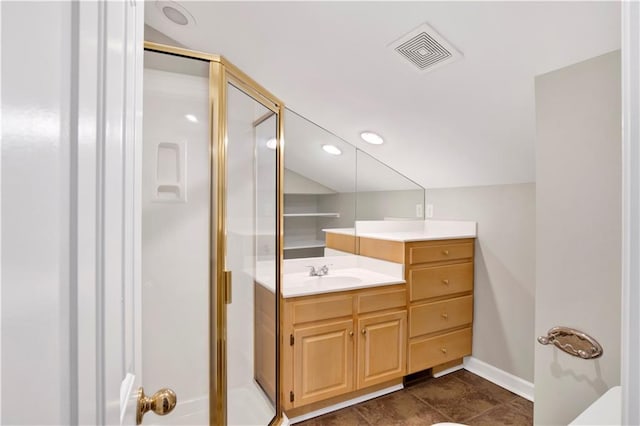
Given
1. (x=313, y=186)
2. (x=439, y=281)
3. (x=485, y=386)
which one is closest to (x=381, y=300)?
(x=439, y=281)

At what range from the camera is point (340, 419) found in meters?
2.02

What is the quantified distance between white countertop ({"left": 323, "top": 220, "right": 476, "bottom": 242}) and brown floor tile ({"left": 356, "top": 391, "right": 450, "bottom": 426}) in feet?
3.86

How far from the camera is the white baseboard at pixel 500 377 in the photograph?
2.25 meters

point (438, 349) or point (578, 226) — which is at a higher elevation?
point (578, 226)

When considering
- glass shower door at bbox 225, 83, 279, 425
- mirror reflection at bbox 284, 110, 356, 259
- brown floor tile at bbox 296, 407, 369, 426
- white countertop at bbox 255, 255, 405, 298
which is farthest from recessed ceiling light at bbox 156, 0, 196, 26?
brown floor tile at bbox 296, 407, 369, 426

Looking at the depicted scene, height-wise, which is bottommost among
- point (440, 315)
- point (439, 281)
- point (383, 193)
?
point (440, 315)

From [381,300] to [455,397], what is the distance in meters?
0.92

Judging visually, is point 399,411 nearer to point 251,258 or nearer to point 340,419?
point 340,419

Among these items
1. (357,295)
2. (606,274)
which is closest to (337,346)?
(357,295)

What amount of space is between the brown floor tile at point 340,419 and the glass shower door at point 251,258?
0.33m

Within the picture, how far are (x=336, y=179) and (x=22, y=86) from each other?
244 cm

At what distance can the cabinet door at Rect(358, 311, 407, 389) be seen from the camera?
2.13 metres

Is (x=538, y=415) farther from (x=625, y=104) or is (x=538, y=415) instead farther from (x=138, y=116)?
(x=138, y=116)

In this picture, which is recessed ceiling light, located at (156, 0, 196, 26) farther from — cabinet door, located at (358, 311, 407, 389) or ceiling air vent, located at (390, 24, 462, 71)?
cabinet door, located at (358, 311, 407, 389)
